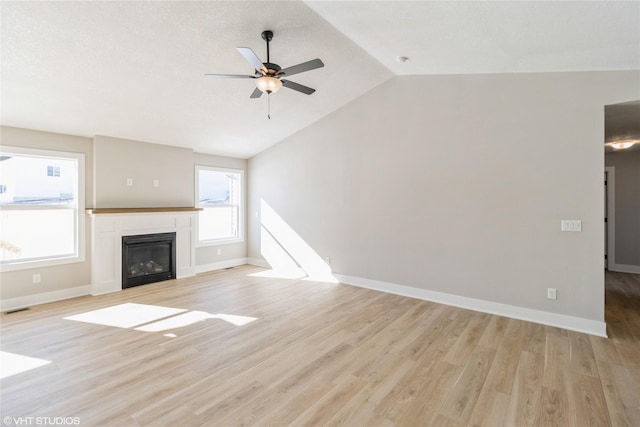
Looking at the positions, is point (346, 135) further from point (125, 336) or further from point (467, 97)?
point (125, 336)

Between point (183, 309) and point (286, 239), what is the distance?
253 cm

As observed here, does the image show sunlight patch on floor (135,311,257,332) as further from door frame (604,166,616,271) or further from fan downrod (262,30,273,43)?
door frame (604,166,616,271)

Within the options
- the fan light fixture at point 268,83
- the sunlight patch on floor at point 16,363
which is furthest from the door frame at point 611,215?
the sunlight patch on floor at point 16,363

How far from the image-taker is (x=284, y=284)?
5133 millimetres

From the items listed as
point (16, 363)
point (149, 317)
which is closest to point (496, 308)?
point (149, 317)

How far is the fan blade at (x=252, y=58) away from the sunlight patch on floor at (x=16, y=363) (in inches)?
126

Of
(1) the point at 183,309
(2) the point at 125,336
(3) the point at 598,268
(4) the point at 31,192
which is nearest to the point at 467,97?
(3) the point at 598,268

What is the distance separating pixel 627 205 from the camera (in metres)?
5.72

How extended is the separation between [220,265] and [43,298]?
2.85 m

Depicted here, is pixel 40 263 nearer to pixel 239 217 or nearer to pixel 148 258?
pixel 148 258

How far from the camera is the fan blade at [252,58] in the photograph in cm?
245

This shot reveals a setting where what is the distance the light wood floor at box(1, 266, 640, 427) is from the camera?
6.59 ft

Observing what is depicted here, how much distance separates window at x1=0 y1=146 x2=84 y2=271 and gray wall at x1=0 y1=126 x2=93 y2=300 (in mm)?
78

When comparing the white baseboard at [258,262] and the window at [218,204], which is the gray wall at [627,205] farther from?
the window at [218,204]
